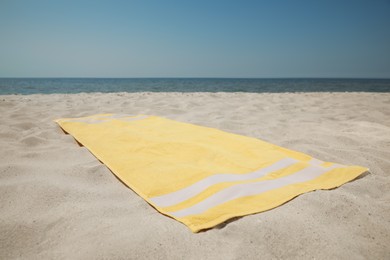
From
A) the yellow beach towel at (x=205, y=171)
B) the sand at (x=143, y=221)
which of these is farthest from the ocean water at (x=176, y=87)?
the sand at (x=143, y=221)

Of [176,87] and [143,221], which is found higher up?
[176,87]

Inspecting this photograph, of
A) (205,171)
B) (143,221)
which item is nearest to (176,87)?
(205,171)

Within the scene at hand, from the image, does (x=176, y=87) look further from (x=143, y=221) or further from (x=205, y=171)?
(x=143, y=221)

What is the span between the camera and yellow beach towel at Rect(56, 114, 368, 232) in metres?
1.20

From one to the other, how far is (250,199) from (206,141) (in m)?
0.95

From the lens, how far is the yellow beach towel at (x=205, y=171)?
1195mm

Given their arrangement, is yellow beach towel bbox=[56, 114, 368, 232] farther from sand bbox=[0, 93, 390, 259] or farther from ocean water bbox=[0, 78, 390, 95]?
ocean water bbox=[0, 78, 390, 95]

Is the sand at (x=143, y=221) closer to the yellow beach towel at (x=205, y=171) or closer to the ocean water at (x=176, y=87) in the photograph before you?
the yellow beach towel at (x=205, y=171)

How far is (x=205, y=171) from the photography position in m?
1.54

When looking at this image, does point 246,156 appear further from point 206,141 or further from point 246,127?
point 246,127

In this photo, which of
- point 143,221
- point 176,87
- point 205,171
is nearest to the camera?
point 143,221

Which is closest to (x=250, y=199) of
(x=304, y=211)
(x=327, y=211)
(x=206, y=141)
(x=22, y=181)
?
(x=304, y=211)

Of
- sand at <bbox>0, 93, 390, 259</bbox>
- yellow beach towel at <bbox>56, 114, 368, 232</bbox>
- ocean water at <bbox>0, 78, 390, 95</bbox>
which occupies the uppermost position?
ocean water at <bbox>0, 78, 390, 95</bbox>

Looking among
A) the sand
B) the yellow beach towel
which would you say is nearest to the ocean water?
the yellow beach towel
